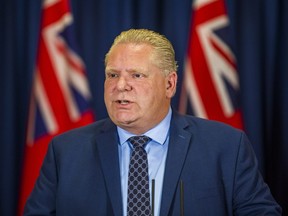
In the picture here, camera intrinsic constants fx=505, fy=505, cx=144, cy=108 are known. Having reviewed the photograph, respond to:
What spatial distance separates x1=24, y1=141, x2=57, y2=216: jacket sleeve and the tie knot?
338mm

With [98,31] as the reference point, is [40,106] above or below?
below

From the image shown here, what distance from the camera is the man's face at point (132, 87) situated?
193 centimetres

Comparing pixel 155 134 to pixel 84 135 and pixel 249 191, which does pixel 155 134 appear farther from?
pixel 249 191

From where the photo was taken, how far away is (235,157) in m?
2.06

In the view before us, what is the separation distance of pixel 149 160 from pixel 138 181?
114 mm

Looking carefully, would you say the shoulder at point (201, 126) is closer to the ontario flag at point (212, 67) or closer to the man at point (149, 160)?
the man at point (149, 160)

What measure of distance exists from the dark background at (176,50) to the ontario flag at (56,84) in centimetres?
14

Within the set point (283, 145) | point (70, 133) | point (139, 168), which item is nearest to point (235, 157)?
point (139, 168)

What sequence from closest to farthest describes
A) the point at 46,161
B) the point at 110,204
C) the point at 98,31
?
the point at 110,204
the point at 46,161
the point at 98,31

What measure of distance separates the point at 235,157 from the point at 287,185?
1190mm

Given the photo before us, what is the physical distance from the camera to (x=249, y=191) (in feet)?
6.46

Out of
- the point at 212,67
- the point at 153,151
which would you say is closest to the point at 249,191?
the point at 153,151

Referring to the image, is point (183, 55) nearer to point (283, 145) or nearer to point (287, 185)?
point (283, 145)

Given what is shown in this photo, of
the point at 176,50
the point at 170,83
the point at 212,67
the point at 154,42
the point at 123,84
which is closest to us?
the point at 123,84
